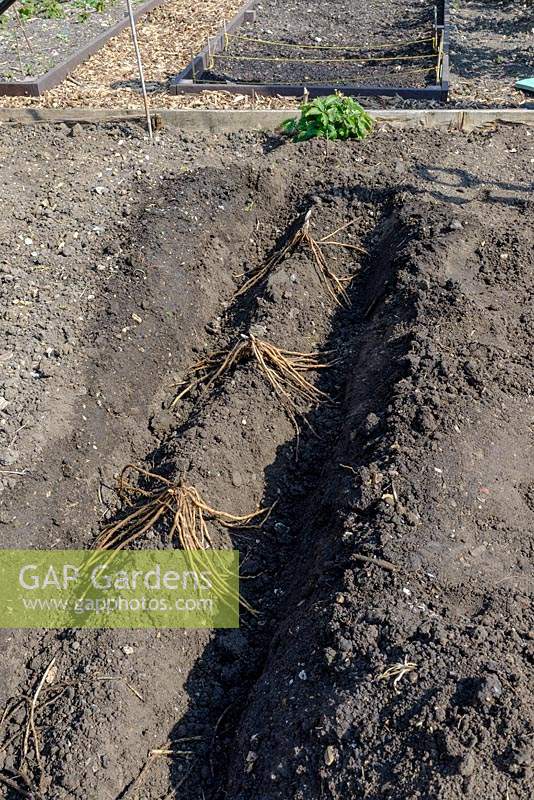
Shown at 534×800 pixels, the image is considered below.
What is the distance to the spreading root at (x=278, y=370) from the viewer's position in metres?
4.41

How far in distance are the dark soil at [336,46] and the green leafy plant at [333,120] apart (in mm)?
1841

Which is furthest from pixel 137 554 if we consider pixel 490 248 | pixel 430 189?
pixel 430 189

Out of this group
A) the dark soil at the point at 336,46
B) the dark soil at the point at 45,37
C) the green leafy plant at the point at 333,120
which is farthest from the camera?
the dark soil at the point at 45,37

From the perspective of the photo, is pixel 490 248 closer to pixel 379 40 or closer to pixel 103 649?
pixel 103 649

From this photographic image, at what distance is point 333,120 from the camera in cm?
662

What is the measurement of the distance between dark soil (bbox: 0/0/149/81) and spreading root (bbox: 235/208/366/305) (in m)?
4.85

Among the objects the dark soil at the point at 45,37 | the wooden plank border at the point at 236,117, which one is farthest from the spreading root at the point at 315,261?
the dark soil at the point at 45,37

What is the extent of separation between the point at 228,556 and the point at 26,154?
16.3 ft

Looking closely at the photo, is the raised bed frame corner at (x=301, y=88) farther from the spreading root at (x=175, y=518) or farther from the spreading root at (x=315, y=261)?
the spreading root at (x=175, y=518)

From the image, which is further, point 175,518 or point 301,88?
point 301,88

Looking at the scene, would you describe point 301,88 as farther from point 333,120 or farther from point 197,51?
point 197,51

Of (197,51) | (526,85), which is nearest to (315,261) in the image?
(526,85)

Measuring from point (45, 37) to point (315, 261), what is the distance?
7228 mm

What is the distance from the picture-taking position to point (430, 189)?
6.04 m
